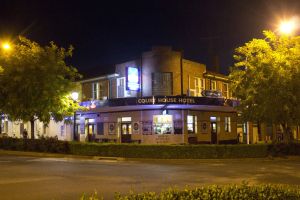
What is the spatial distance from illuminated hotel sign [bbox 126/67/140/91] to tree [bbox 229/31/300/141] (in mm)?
9434

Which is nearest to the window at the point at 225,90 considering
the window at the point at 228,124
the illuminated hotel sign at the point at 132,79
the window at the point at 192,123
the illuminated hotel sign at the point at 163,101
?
the window at the point at 228,124

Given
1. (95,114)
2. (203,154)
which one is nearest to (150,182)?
(203,154)

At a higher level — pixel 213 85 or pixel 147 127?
pixel 213 85

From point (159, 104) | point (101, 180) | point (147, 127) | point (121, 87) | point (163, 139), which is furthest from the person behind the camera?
point (121, 87)

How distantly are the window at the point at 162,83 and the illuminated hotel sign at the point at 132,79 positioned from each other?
4.50 ft

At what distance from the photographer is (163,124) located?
106 feet

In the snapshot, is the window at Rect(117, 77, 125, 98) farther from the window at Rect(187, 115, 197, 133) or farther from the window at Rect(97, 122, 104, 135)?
the window at Rect(187, 115, 197, 133)

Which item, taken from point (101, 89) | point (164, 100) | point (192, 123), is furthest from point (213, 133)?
point (101, 89)

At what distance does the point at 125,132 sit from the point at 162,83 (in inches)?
219

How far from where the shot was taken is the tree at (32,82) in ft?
92.0

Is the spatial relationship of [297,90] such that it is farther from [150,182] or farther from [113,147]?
[150,182]

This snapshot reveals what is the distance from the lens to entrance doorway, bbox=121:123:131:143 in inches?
1348

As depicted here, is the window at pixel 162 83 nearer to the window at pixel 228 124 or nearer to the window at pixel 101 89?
the window at pixel 101 89

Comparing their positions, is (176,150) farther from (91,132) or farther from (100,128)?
(91,132)
